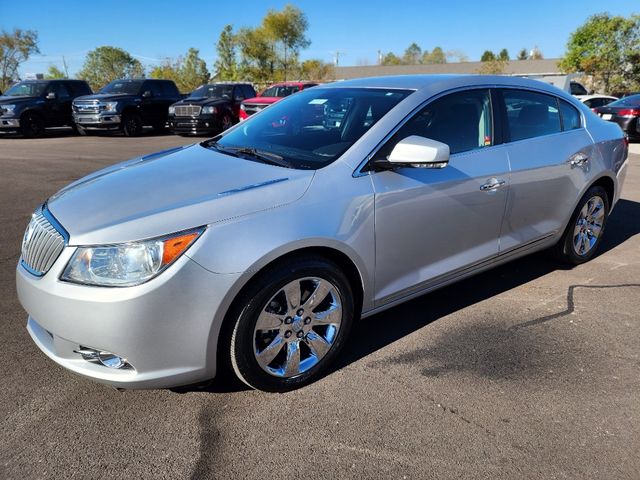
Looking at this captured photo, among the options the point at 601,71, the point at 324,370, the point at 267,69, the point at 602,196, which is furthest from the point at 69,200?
the point at 267,69

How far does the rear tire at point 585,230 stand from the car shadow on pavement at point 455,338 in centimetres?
32

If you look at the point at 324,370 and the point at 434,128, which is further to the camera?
the point at 434,128

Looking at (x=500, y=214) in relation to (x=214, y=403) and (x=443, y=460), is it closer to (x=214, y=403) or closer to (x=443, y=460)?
(x=443, y=460)

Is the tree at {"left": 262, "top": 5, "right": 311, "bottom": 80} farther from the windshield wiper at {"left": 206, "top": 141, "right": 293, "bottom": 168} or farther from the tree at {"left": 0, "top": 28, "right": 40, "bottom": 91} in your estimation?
the windshield wiper at {"left": 206, "top": 141, "right": 293, "bottom": 168}

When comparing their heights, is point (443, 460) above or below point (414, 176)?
below

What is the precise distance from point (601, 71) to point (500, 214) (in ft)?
123

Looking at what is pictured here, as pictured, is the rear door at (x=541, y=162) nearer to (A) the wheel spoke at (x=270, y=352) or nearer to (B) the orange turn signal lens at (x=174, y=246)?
(A) the wheel spoke at (x=270, y=352)

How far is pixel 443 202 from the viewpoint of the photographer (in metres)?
3.18

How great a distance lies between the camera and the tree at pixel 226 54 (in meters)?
52.6

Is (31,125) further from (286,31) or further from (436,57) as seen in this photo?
(436,57)

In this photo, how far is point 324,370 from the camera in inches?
117

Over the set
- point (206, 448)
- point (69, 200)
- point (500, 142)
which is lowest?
point (206, 448)

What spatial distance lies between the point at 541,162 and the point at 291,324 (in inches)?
95.3

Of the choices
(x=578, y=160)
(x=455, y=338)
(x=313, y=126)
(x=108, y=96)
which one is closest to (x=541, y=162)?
(x=578, y=160)
